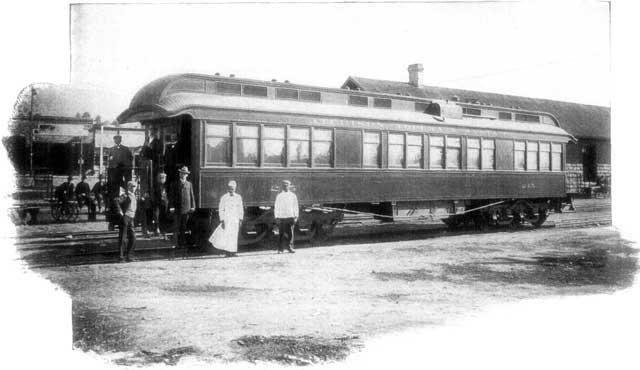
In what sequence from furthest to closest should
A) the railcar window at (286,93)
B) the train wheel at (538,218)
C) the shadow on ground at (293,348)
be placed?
the train wheel at (538,218) → the railcar window at (286,93) → the shadow on ground at (293,348)

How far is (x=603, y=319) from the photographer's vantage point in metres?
6.62

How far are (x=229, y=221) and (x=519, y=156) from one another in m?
8.83

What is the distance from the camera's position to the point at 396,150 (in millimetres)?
12859

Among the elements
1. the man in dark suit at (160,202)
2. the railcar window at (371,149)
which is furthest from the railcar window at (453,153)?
the man in dark suit at (160,202)

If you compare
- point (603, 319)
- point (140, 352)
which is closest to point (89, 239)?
point (140, 352)

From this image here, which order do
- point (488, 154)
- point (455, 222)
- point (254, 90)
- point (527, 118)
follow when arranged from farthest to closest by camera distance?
1. point (527, 118)
2. point (455, 222)
3. point (488, 154)
4. point (254, 90)

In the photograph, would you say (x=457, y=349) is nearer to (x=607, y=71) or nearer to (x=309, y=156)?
(x=607, y=71)

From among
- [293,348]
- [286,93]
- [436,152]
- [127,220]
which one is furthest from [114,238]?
[293,348]

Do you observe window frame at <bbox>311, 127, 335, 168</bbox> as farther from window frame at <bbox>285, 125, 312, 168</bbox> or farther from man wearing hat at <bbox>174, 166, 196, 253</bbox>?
man wearing hat at <bbox>174, 166, 196, 253</bbox>

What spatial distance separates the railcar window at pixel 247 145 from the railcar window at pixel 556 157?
9.45 metres

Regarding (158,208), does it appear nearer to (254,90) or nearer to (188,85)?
(188,85)

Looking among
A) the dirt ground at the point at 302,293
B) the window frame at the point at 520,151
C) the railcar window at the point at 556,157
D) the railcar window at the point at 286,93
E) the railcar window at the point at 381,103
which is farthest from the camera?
the railcar window at the point at 556,157

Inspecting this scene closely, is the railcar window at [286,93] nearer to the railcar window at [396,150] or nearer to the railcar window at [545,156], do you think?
the railcar window at [396,150]

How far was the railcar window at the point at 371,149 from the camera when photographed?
1230cm
